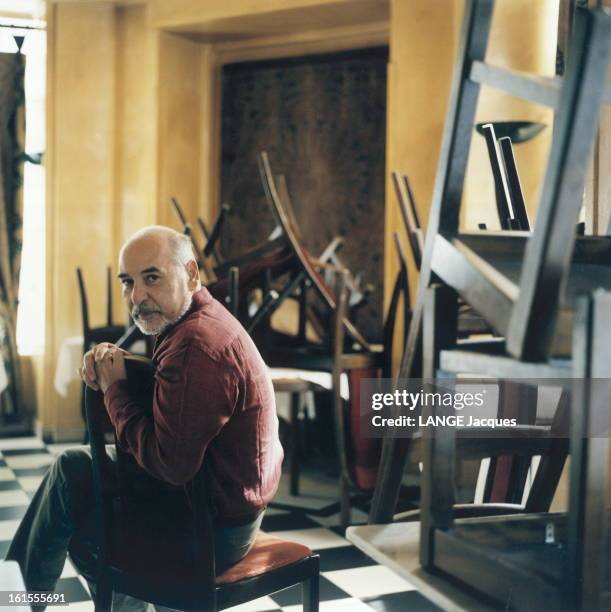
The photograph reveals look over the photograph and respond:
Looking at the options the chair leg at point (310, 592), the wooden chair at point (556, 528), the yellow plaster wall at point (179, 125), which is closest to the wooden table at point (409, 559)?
the wooden chair at point (556, 528)

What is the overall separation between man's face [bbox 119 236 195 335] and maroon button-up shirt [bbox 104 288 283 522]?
7 centimetres

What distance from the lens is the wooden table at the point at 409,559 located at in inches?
41.1

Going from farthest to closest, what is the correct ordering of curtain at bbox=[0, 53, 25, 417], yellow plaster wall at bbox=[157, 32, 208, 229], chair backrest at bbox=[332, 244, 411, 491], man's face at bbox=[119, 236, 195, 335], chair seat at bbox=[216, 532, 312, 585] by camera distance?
curtain at bbox=[0, 53, 25, 417], yellow plaster wall at bbox=[157, 32, 208, 229], chair backrest at bbox=[332, 244, 411, 491], man's face at bbox=[119, 236, 195, 335], chair seat at bbox=[216, 532, 312, 585]

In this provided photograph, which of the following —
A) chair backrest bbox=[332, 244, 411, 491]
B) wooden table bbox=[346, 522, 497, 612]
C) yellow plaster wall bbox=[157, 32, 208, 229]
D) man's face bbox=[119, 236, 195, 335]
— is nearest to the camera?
wooden table bbox=[346, 522, 497, 612]

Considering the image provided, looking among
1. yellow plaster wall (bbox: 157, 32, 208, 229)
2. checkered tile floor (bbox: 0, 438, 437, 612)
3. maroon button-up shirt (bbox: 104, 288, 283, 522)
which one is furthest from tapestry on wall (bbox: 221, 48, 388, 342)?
maroon button-up shirt (bbox: 104, 288, 283, 522)

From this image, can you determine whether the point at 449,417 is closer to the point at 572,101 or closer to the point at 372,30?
the point at 572,101

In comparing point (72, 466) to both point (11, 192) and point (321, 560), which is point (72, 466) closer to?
point (321, 560)

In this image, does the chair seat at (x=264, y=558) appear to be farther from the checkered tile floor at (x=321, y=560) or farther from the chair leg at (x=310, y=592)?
the checkered tile floor at (x=321, y=560)

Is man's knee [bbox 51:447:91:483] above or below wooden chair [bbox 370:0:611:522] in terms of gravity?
below

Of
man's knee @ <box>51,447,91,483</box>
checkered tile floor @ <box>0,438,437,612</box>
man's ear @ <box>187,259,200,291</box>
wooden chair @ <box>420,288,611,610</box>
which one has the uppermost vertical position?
man's ear @ <box>187,259,200,291</box>

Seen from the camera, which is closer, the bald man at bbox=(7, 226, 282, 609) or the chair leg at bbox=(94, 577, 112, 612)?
the bald man at bbox=(7, 226, 282, 609)

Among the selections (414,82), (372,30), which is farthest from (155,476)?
(372,30)

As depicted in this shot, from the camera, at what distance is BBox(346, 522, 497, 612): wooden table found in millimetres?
1045

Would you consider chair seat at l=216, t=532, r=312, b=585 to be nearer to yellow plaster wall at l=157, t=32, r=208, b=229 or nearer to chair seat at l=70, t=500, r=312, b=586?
chair seat at l=70, t=500, r=312, b=586
